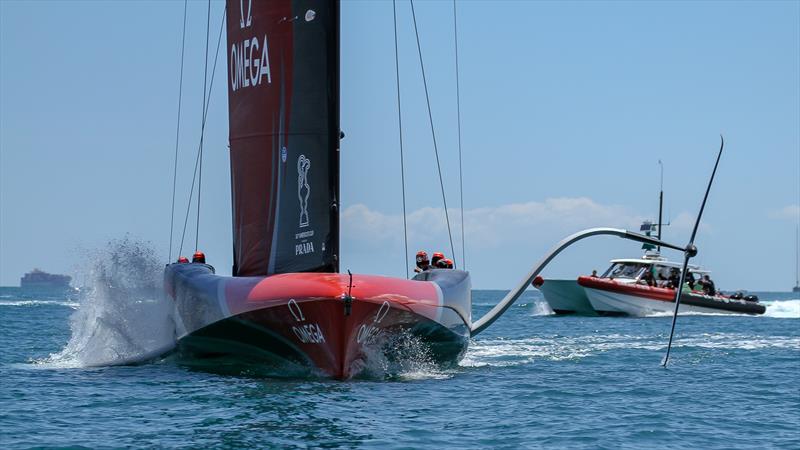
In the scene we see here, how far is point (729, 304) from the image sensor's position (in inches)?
1706

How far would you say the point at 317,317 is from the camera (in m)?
12.5

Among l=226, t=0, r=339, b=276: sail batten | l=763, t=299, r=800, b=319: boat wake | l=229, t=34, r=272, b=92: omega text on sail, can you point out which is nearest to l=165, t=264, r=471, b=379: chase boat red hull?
l=226, t=0, r=339, b=276: sail batten

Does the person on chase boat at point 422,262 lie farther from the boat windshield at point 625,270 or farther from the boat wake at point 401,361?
the boat windshield at point 625,270

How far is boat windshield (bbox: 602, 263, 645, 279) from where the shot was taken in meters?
43.4

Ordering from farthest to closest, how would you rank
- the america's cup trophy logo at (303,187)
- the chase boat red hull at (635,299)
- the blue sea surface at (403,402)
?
the chase boat red hull at (635,299) < the america's cup trophy logo at (303,187) < the blue sea surface at (403,402)

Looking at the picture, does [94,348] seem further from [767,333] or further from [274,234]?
[767,333]

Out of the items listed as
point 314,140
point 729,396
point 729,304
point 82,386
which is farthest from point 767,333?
point 82,386

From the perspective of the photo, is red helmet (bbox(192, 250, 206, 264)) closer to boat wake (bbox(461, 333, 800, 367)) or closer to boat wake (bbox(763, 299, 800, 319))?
boat wake (bbox(461, 333, 800, 367))

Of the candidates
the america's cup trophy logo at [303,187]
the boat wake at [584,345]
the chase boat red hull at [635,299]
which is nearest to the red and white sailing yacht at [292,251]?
the america's cup trophy logo at [303,187]

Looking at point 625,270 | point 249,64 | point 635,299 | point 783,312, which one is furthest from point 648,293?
point 249,64

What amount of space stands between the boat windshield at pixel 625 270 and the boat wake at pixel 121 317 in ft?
89.6

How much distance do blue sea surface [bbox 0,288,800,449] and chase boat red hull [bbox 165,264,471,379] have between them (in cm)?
33

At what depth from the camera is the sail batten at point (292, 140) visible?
587 inches

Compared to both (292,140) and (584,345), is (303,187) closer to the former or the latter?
(292,140)
